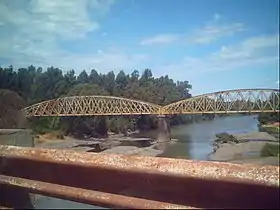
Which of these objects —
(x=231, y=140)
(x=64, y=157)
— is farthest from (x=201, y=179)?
(x=231, y=140)

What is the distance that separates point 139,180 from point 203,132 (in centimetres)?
54

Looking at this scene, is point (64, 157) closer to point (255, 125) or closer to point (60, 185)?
point (60, 185)

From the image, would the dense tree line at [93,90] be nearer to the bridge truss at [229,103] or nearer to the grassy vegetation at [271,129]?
the bridge truss at [229,103]

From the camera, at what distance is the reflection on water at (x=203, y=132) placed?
1.02m

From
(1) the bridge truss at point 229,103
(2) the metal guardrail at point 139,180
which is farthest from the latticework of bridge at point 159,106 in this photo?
(2) the metal guardrail at point 139,180

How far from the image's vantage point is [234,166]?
0.50 meters

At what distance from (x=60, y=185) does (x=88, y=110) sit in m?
0.56

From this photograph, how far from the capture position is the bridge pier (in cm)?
113

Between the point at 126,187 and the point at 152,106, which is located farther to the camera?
Result: the point at 152,106

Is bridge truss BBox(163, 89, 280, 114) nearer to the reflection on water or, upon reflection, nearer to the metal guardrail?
the reflection on water

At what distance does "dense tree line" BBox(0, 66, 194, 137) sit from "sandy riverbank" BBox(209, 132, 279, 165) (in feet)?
0.53

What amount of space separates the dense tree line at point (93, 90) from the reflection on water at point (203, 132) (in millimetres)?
48

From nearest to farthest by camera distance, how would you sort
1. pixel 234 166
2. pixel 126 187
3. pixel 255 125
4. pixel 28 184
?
pixel 234 166 < pixel 126 187 < pixel 28 184 < pixel 255 125

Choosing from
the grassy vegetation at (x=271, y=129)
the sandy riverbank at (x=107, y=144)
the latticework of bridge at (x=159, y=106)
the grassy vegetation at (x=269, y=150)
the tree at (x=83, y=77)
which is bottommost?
the grassy vegetation at (x=269, y=150)
